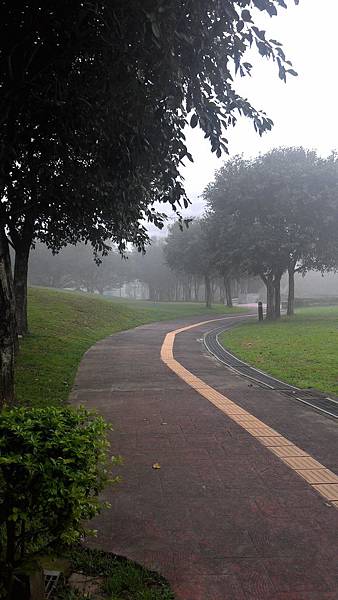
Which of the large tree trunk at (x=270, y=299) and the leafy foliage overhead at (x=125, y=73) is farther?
the large tree trunk at (x=270, y=299)

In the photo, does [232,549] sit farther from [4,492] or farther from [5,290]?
[5,290]

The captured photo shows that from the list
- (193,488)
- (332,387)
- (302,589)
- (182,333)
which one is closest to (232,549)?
(302,589)

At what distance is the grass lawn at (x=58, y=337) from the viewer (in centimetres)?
828

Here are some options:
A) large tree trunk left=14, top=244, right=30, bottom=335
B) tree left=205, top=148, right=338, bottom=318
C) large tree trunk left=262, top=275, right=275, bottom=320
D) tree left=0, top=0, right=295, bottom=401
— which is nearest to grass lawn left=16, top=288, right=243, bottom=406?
large tree trunk left=14, top=244, right=30, bottom=335

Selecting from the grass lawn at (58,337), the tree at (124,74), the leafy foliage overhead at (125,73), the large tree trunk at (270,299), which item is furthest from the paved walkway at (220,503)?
the large tree trunk at (270,299)

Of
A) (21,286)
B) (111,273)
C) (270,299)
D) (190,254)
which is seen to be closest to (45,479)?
(21,286)

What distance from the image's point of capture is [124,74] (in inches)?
202

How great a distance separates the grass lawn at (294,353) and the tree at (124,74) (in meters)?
Result: 5.44

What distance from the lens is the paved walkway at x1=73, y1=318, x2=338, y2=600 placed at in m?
2.93

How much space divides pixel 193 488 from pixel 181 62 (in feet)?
14.1

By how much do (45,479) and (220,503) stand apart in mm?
2262

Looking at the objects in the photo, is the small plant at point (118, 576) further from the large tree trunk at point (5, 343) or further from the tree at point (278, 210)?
the tree at point (278, 210)

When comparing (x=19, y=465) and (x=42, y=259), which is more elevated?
(x=42, y=259)

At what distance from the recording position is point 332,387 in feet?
29.5
